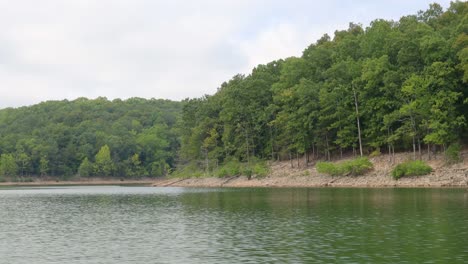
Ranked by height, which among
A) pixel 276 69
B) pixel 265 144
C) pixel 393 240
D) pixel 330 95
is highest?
pixel 276 69

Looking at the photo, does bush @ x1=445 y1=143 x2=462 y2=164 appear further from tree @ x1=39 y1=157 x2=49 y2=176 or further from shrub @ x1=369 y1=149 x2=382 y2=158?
tree @ x1=39 y1=157 x2=49 y2=176

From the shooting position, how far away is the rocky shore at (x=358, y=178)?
230 feet

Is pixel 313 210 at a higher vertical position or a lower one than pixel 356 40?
lower

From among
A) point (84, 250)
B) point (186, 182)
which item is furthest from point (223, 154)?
point (84, 250)

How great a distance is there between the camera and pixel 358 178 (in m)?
81.3

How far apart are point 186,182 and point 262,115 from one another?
22.5 meters

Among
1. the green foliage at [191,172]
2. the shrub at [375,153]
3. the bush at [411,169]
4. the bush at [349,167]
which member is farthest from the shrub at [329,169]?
the green foliage at [191,172]

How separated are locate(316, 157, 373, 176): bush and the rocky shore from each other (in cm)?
78

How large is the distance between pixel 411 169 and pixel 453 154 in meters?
5.77

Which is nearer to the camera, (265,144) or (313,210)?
(313,210)

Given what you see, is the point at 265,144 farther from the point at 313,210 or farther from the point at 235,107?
the point at 313,210

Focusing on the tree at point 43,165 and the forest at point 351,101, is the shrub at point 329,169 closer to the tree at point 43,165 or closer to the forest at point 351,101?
the forest at point 351,101

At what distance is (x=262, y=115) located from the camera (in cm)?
11281

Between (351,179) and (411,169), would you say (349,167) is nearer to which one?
(351,179)
